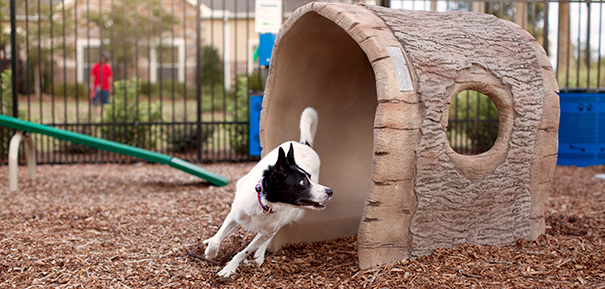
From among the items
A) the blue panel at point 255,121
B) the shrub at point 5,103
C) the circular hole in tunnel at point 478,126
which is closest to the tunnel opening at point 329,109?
the blue panel at point 255,121

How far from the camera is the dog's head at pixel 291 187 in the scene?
3.42 meters

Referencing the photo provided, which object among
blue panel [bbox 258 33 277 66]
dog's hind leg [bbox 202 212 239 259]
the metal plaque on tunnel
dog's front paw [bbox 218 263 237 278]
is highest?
blue panel [bbox 258 33 277 66]

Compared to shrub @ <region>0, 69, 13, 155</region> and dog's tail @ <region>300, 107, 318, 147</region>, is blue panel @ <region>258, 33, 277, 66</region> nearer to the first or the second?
dog's tail @ <region>300, 107, 318, 147</region>

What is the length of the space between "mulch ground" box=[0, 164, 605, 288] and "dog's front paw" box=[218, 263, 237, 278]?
0.06m

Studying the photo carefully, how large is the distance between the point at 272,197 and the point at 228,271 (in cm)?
68

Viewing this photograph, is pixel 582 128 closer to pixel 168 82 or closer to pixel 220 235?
pixel 220 235

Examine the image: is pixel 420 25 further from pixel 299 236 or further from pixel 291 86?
pixel 299 236

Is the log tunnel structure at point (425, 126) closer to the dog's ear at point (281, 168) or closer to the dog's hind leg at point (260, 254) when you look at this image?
the dog's hind leg at point (260, 254)

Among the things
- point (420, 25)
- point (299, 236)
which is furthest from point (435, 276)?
point (420, 25)

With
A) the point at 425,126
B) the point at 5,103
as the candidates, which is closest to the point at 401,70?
the point at 425,126

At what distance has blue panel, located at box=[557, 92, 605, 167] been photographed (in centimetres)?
612

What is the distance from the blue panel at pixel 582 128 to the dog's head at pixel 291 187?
13.1ft

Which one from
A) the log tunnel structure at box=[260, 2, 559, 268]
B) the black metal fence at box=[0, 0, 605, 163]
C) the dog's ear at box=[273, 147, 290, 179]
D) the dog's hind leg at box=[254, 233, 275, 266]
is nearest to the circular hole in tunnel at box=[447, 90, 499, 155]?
the black metal fence at box=[0, 0, 605, 163]

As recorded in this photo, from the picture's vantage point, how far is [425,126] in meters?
3.49
